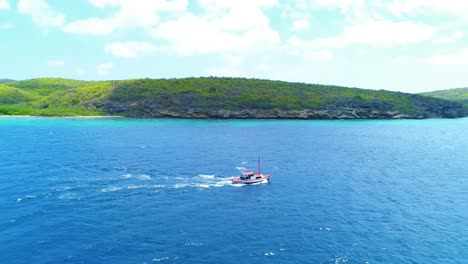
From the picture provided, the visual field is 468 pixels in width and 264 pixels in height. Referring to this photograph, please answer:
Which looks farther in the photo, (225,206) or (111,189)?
(111,189)

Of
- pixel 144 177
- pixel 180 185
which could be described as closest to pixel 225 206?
pixel 180 185

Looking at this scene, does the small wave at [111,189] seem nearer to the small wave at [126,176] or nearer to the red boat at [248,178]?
the small wave at [126,176]

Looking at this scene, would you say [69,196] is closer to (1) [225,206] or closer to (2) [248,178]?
(1) [225,206]

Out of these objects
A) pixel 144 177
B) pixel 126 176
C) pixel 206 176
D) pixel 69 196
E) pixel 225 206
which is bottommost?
pixel 225 206

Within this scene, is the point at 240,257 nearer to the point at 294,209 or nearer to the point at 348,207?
the point at 294,209

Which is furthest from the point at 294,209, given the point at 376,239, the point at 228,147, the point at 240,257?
the point at 228,147

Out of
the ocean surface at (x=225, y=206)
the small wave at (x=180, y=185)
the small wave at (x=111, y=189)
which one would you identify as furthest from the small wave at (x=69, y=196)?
the small wave at (x=180, y=185)

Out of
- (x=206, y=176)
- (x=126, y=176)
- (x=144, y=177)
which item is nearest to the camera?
(x=144, y=177)

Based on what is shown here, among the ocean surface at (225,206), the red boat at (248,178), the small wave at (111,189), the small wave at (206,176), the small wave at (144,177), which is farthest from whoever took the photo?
the small wave at (206,176)
